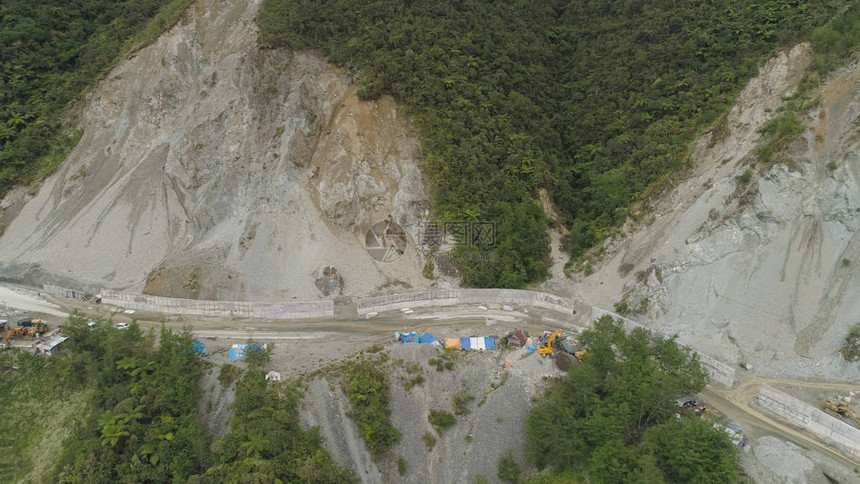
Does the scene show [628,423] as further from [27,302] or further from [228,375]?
[27,302]

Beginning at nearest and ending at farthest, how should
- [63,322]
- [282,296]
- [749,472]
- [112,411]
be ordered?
1. [749,472]
2. [112,411]
3. [63,322]
4. [282,296]

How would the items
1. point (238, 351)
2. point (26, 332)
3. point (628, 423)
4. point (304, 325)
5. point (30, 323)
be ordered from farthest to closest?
point (304, 325) < point (30, 323) < point (26, 332) < point (238, 351) < point (628, 423)

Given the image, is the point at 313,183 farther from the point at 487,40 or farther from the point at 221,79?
the point at 487,40

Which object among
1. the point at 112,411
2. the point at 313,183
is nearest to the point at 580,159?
the point at 313,183

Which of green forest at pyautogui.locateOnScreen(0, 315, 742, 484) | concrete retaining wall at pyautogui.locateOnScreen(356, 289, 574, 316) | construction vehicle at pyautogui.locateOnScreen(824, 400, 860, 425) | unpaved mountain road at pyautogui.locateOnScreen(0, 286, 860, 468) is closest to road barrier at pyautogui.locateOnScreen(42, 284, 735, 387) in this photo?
concrete retaining wall at pyautogui.locateOnScreen(356, 289, 574, 316)

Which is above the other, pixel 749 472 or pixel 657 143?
pixel 657 143

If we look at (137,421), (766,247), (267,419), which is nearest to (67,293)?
(137,421)

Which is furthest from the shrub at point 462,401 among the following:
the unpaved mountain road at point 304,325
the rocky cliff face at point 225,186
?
the rocky cliff face at point 225,186
